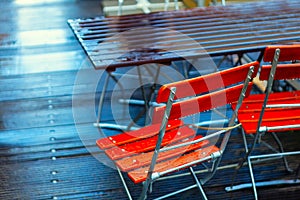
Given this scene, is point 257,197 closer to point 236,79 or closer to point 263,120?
point 263,120

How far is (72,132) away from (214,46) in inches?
47.6

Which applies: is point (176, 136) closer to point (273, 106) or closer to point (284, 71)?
point (273, 106)

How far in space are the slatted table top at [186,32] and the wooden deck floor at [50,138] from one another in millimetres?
718

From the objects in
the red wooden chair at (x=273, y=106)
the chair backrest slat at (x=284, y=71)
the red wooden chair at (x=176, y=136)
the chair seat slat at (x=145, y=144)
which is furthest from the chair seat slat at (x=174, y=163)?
the chair backrest slat at (x=284, y=71)

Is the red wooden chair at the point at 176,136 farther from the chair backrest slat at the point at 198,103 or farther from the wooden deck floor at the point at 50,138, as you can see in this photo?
the wooden deck floor at the point at 50,138

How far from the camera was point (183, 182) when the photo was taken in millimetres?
3035

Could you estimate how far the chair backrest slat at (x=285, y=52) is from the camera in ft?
8.35

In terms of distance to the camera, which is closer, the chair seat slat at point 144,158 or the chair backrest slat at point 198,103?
the chair backrest slat at point 198,103

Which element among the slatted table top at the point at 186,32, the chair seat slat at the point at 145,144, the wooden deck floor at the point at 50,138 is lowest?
the wooden deck floor at the point at 50,138

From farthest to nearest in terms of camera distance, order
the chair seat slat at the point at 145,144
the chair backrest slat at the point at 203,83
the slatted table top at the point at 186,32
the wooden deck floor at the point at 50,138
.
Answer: the wooden deck floor at the point at 50,138, the slatted table top at the point at 186,32, the chair seat slat at the point at 145,144, the chair backrest slat at the point at 203,83

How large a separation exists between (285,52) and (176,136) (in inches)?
26.4

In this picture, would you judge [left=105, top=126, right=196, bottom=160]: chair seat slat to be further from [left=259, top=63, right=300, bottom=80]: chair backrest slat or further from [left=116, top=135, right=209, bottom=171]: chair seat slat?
[left=259, top=63, right=300, bottom=80]: chair backrest slat

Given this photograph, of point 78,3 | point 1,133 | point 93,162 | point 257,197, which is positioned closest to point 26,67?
point 1,133

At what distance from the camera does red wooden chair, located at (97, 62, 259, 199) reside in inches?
88.3
